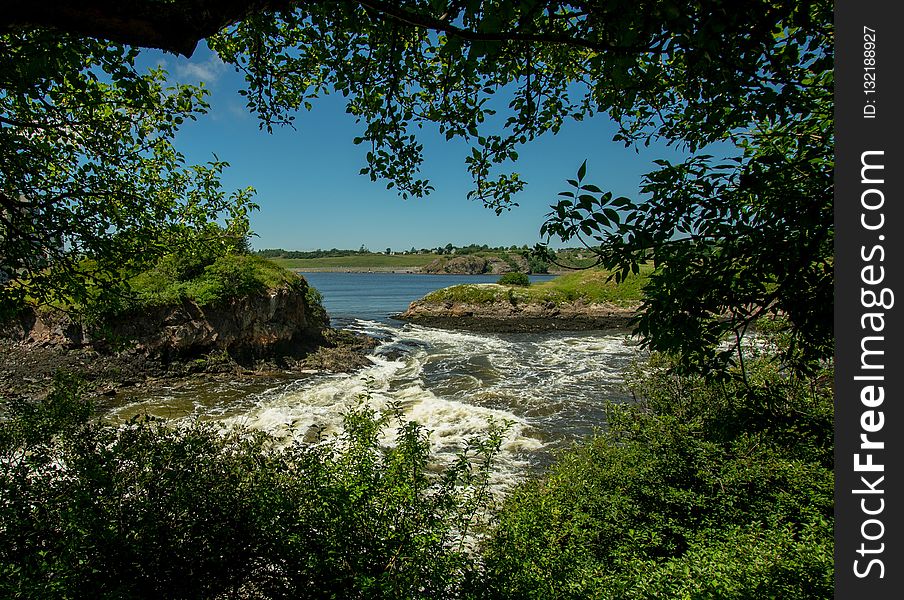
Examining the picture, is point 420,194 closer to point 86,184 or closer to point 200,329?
point 86,184

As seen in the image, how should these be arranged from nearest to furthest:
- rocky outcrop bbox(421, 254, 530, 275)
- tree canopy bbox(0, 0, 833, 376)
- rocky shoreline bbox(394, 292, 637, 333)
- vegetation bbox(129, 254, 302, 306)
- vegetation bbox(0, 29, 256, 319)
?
tree canopy bbox(0, 0, 833, 376)
vegetation bbox(0, 29, 256, 319)
vegetation bbox(129, 254, 302, 306)
rocky shoreline bbox(394, 292, 637, 333)
rocky outcrop bbox(421, 254, 530, 275)

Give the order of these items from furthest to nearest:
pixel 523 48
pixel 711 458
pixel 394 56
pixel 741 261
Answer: pixel 711 458, pixel 523 48, pixel 741 261, pixel 394 56

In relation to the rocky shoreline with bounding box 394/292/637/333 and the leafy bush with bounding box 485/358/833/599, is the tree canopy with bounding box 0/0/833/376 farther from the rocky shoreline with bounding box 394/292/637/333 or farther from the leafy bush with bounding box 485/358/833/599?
the rocky shoreline with bounding box 394/292/637/333

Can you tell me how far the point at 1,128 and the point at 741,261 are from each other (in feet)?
24.9

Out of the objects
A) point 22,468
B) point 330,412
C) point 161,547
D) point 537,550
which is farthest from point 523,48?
point 330,412

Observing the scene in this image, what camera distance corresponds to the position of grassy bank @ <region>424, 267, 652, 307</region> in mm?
46188

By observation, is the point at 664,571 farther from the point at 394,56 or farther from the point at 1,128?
the point at 1,128

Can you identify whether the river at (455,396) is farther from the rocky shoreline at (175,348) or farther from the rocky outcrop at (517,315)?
→ the rocky outcrop at (517,315)

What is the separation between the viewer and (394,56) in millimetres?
3443

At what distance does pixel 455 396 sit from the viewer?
63.1 feet

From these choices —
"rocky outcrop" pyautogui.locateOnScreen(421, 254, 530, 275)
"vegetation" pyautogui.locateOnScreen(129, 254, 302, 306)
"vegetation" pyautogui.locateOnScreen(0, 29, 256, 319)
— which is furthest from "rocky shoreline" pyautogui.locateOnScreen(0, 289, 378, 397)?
"rocky outcrop" pyautogui.locateOnScreen(421, 254, 530, 275)

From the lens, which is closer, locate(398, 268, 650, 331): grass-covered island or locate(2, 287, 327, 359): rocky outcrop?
locate(2, 287, 327, 359): rocky outcrop

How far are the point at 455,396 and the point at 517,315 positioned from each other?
2691 centimetres

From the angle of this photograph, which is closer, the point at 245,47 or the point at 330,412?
the point at 245,47
